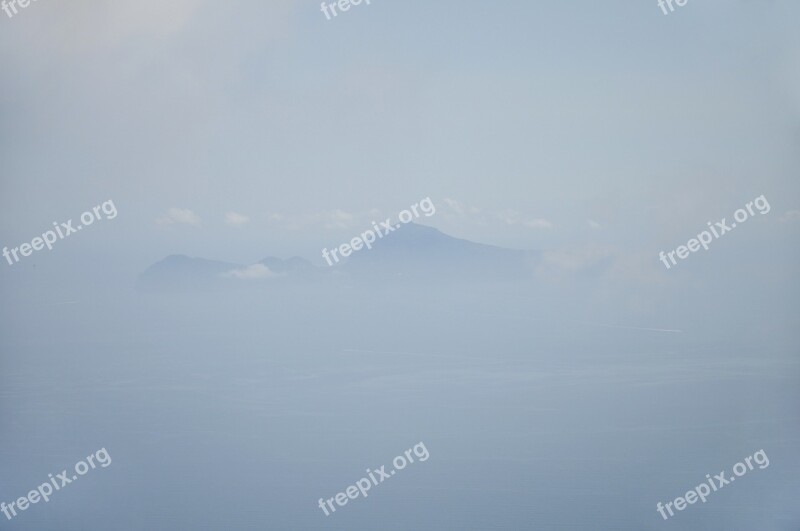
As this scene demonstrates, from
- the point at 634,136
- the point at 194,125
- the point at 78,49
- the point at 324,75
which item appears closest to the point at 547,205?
the point at 634,136

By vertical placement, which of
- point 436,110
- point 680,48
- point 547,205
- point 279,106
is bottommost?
point 547,205

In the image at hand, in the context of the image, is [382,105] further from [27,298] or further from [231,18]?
[27,298]

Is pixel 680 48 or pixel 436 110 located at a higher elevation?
pixel 436 110

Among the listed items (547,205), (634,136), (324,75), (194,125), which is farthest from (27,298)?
(634,136)

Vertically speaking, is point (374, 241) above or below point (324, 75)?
below

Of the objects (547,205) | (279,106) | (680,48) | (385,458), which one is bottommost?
(385,458)

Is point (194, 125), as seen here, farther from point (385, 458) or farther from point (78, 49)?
point (385, 458)

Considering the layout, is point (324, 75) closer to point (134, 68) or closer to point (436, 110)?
point (436, 110)

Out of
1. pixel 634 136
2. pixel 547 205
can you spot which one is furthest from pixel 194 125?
pixel 634 136
